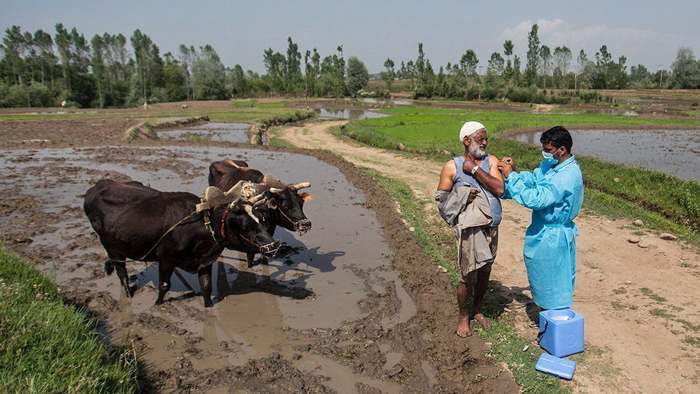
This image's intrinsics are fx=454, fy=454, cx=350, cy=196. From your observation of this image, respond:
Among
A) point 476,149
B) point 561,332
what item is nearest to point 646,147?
point 561,332

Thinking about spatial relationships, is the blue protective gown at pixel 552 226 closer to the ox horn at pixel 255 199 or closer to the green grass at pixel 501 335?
the green grass at pixel 501 335

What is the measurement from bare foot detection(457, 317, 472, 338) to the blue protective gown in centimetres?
75

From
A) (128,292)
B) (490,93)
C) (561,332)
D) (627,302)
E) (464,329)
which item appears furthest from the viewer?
(490,93)

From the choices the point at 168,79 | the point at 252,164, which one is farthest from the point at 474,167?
the point at 168,79

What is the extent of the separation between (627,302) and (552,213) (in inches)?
90.8

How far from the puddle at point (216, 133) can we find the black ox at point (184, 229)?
17215 mm

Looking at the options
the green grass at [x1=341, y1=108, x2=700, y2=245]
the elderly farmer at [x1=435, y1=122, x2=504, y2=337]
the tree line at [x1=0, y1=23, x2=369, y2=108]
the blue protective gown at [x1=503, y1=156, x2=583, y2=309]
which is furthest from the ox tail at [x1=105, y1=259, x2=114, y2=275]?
the tree line at [x1=0, y1=23, x2=369, y2=108]

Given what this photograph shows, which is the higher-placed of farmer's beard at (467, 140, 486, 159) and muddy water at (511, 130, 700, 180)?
farmer's beard at (467, 140, 486, 159)

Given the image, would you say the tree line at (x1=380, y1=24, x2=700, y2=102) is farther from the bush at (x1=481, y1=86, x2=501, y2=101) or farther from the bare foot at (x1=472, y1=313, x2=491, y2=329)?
the bare foot at (x1=472, y1=313, x2=491, y2=329)

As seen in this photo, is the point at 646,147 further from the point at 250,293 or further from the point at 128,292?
the point at 128,292

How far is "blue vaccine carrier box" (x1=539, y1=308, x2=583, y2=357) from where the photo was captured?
167 inches

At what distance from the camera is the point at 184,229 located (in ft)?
18.4

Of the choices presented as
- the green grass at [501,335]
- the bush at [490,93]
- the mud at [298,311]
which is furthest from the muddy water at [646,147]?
the bush at [490,93]

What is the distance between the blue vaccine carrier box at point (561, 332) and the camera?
4.23 m
